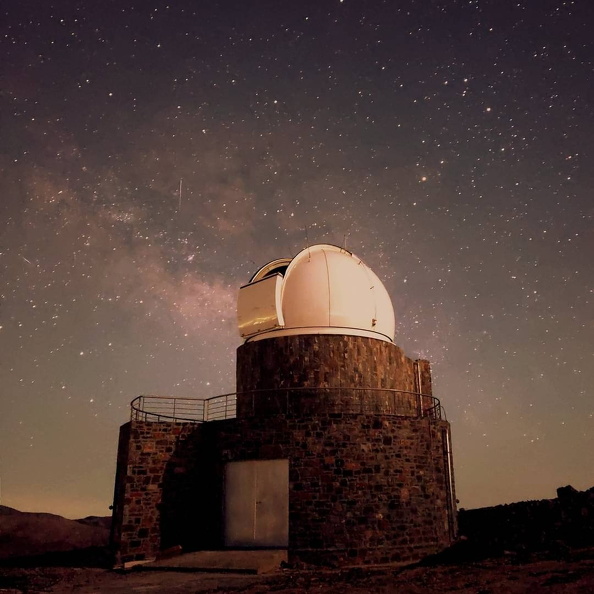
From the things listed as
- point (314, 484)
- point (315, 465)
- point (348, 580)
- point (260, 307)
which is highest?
point (260, 307)

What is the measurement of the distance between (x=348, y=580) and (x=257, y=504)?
4556 millimetres

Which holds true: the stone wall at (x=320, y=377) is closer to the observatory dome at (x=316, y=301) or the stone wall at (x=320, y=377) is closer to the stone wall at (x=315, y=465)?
the stone wall at (x=315, y=465)

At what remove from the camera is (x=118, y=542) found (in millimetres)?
15133

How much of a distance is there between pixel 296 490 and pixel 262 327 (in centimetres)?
551

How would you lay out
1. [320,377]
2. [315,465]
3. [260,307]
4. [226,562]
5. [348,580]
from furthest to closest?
[260,307] < [320,377] < [315,465] < [226,562] < [348,580]

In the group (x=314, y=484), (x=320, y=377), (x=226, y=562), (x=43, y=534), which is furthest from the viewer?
(x=43, y=534)

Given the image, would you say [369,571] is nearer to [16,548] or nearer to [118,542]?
[118,542]

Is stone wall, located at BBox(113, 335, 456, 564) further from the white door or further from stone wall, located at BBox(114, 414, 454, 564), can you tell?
the white door

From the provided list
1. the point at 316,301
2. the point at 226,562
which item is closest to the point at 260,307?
the point at 316,301

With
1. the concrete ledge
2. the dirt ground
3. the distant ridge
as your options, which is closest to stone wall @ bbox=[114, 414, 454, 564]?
the concrete ledge

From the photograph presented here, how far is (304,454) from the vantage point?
15133mm

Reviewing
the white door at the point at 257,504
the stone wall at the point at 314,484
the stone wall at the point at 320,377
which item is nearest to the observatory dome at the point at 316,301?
the stone wall at the point at 320,377

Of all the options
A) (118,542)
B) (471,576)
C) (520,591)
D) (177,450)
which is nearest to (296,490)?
(177,450)

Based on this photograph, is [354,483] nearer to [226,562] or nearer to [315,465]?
[315,465]
